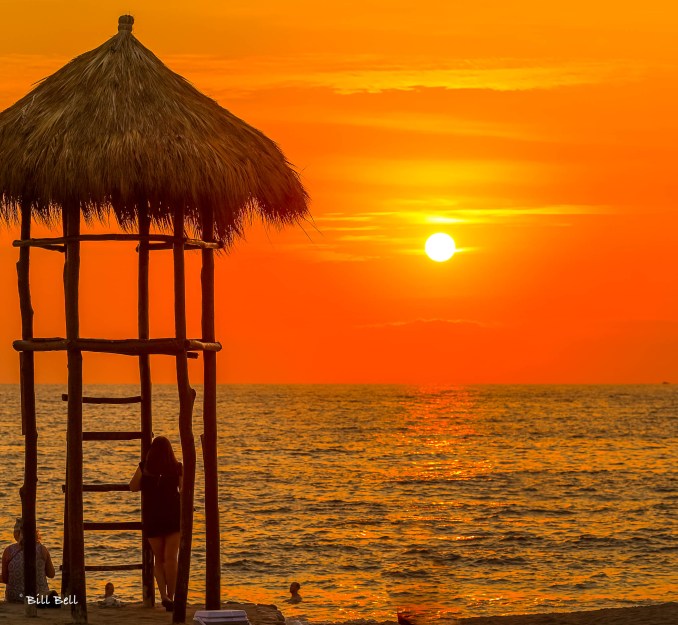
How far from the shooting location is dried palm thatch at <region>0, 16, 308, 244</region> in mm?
12328

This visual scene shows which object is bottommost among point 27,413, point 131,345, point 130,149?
point 27,413

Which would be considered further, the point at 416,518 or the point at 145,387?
the point at 416,518

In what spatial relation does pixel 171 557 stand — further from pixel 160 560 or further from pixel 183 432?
pixel 183 432

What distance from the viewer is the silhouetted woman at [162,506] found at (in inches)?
530

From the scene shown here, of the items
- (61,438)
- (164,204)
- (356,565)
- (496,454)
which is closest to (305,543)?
(356,565)

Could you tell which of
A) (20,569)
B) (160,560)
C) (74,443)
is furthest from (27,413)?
(160,560)

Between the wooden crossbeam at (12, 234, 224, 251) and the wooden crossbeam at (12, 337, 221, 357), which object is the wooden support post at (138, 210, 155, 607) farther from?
the wooden crossbeam at (12, 337, 221, 357)

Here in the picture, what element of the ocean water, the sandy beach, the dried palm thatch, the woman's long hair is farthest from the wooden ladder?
the ocean water

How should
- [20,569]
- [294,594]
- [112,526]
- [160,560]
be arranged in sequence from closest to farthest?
[160,560]
[20,569]
[112,526]
[294,594]

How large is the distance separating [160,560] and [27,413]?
2219 mm

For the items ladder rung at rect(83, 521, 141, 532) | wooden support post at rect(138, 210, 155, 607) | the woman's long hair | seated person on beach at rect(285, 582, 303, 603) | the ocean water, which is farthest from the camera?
the ocean water

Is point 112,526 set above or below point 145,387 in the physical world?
below

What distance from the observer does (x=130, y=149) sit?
12.3 m

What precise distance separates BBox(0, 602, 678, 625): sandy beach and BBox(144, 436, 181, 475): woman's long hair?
1.56 m
